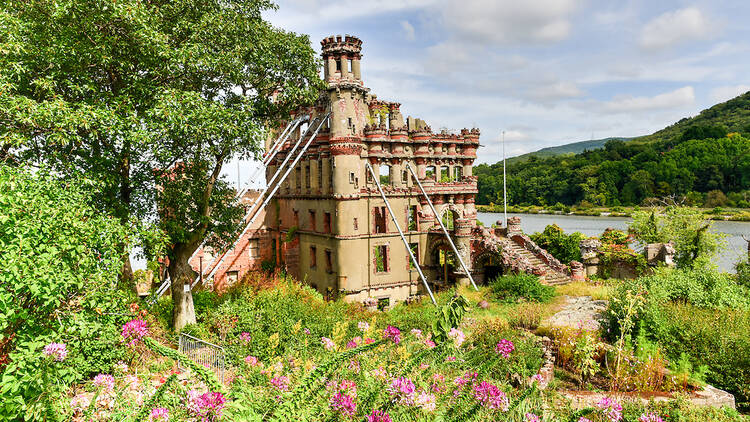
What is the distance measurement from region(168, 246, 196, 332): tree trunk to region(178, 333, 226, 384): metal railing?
5.60ft

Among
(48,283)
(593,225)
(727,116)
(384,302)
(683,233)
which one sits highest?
(727,116)

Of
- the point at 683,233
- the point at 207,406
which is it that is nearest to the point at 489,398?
the point at 207,406

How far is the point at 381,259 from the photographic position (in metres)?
29.0

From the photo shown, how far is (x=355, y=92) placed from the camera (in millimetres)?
26625

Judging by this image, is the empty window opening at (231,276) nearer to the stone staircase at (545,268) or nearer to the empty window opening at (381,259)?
the empty window opening at (381,259)

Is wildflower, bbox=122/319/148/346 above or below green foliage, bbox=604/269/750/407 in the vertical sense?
above

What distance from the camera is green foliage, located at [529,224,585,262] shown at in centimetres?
3428

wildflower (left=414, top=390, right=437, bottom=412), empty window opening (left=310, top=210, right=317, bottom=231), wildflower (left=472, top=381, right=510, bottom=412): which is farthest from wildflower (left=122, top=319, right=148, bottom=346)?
empty window opening (left=310, top=210, right=317, bottom=231)

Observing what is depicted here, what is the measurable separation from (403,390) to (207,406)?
105 inches

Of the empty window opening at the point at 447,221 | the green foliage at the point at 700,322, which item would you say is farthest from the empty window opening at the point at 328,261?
the green foliage at the point at 700,322

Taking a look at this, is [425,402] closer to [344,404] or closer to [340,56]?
[344,404]

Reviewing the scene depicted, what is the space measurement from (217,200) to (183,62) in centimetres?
604

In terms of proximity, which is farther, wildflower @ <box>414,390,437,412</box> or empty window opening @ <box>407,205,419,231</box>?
empty window opening @ <box>407,205,419,231</box>

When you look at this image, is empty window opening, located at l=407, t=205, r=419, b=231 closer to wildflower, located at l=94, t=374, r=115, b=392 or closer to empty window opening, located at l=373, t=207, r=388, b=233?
empty window opening, located at l=373, t=207, r=388, b=233
